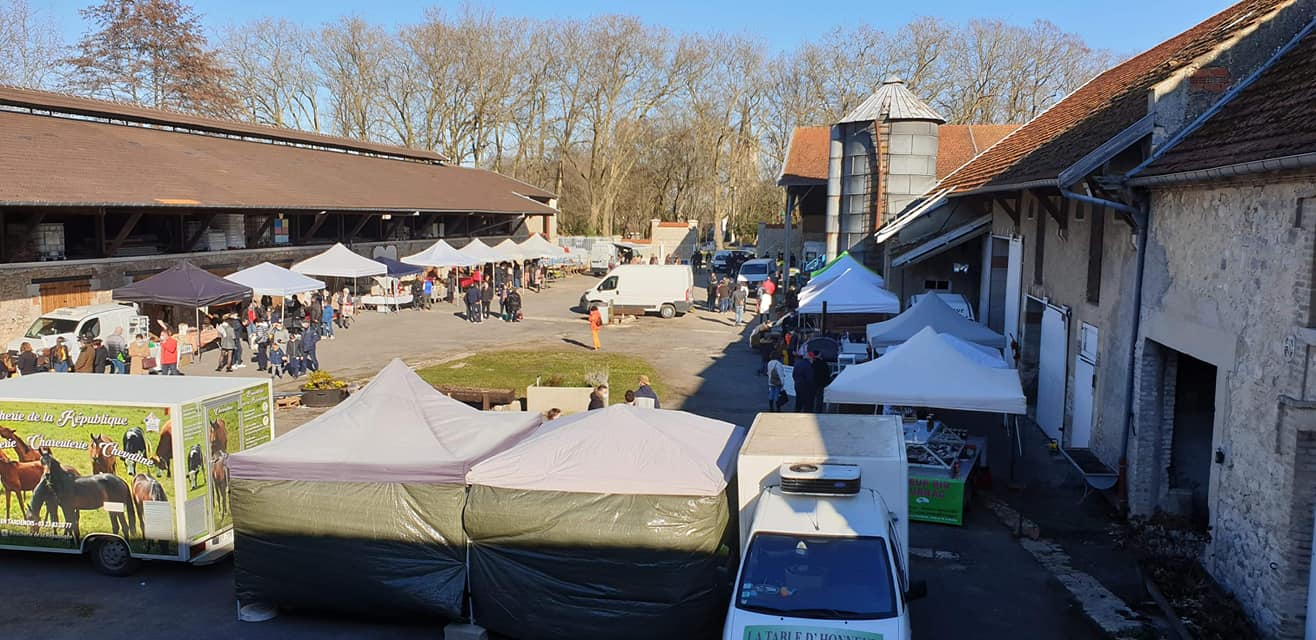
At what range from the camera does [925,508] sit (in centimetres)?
1118

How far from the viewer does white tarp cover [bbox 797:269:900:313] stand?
20.1 m

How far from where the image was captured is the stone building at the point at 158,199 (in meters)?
20.8

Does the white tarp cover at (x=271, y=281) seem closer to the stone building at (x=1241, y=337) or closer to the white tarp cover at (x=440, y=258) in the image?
the white tarp cover at (x=440, y=258)

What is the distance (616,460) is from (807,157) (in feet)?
113

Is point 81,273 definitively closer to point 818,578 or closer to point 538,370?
point 538,370

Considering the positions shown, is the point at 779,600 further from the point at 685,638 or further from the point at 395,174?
the point at 395,174

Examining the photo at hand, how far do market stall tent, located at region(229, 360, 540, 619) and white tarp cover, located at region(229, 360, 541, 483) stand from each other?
0.01m

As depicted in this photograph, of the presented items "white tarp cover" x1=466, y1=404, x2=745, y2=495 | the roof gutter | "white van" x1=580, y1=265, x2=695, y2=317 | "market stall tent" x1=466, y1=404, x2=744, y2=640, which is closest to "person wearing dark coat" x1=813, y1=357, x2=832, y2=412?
the roof gutter

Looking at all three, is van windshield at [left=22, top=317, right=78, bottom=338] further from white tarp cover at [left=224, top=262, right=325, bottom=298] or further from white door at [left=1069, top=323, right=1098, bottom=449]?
white door at [left=1069, top=323, right=1098, bottom=449]

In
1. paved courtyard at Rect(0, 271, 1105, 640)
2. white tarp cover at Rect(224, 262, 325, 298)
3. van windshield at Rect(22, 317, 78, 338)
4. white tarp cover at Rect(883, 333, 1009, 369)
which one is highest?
white tarp cover at Rect(224, 262, 325, 298)

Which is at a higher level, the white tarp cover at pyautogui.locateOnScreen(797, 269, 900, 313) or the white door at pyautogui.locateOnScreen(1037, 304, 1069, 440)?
the white tarp cover at pyautogui.locateOnScreen(797, 269, 900, 313)

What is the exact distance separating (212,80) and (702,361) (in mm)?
41752

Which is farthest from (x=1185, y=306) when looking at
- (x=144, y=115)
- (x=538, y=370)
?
(x=144, y=115)

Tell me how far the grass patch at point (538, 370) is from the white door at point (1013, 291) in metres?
6.67
